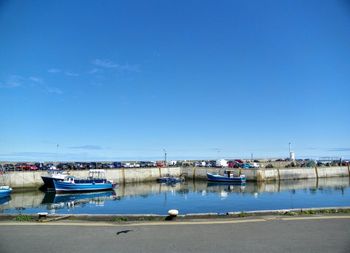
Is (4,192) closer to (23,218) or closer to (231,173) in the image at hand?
(23,218)

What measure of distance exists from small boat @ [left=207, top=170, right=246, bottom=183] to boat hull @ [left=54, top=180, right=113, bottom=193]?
25660 millimetres

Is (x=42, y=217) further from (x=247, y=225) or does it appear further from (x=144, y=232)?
(x=247, y=225)

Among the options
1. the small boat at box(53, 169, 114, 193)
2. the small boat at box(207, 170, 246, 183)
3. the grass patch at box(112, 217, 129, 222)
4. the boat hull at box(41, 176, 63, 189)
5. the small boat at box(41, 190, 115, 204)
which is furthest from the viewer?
the small boat at box(207, 170, 246, 183)

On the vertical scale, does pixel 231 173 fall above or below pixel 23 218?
below

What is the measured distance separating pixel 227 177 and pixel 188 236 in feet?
226

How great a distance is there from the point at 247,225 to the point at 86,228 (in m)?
5.38

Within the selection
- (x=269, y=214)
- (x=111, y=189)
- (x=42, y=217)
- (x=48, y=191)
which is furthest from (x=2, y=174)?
(x=269, y=214)

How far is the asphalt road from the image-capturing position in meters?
9.67

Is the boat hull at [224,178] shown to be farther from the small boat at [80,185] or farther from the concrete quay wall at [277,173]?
the small boat at [80,185]

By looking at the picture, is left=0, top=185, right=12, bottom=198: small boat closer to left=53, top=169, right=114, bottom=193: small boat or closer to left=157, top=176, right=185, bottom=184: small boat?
left=53, top=169, right=114, bottom=193: small boat

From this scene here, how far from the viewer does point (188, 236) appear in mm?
11062

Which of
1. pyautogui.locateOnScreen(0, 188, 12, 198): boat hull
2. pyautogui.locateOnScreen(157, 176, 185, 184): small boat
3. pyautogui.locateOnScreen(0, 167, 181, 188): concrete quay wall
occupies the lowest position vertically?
pyautogui.locateOnScreen(157, 176, 185, 184): small boat

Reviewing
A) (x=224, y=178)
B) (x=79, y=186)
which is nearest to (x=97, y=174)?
(x=79, y=186)

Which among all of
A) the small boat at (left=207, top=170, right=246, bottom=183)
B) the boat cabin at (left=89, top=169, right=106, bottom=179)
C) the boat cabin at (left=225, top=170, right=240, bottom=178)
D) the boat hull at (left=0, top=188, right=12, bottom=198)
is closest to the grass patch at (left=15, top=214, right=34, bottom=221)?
the boat hull at (left=0, top=188, right=12, bottom=198)
